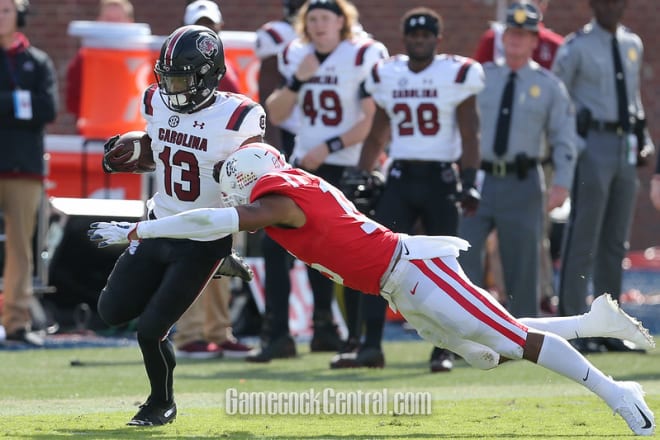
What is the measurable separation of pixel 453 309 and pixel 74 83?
6.70 m

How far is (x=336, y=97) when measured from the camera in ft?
31.8

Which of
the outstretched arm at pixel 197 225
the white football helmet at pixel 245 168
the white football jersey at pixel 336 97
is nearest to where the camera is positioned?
the outstretched arm at pixel 197 225

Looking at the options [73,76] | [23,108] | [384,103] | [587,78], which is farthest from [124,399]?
[73,76]

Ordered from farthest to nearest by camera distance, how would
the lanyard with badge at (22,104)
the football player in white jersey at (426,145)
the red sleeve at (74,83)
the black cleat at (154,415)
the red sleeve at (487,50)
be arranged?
the red sleeve at (74,83)
the red sleeve at (487,50)
the lanyard with badge at (22,104)
the football player in white jersey at (426,145)
the black cleat at (154,415)

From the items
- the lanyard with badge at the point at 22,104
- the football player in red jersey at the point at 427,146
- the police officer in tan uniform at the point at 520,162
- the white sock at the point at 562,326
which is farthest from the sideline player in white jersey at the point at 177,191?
the lanyard with badge at the point at 22,104

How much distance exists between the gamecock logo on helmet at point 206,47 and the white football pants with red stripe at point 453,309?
132 cm

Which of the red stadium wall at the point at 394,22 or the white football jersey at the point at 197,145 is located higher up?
the white football jersey at the point at 197,145

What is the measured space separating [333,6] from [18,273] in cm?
292

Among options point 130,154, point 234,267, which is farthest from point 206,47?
point 234,267

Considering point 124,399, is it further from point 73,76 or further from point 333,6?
point 73,76

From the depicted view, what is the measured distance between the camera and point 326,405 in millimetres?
7305

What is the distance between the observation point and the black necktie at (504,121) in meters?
9.73

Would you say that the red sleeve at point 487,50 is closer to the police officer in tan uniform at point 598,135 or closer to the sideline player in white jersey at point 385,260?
the police officer in tan uniform at point 598,135

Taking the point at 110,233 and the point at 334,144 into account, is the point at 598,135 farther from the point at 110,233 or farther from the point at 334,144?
the point at 110,233
